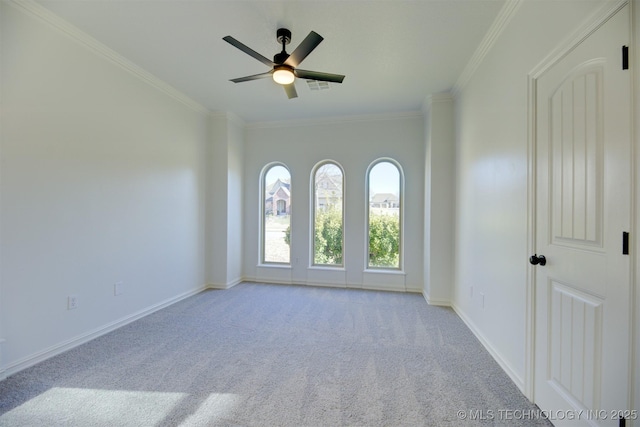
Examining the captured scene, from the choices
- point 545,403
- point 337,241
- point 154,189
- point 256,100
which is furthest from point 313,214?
point 545,403

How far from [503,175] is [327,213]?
9.39 feet

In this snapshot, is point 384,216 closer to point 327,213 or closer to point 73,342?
point 327,213

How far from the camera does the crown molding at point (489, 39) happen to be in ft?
6.57

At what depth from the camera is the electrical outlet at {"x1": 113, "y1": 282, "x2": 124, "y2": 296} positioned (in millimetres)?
2824

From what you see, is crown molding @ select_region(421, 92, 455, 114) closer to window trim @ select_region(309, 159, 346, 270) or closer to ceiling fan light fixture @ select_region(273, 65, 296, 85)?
window trim @ select_region(309, 159, 346, 270)

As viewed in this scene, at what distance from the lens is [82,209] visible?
248 centimetres

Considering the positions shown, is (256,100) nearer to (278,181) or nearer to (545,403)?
(278,181)

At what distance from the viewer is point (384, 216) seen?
4453 mm

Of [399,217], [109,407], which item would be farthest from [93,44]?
[399,217]

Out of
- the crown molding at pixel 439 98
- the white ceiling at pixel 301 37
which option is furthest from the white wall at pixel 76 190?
the crown molding at pixel 439 98

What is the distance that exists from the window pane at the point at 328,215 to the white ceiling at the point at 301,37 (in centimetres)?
141

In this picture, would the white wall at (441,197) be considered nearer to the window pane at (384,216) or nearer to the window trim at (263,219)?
the window pane at (384,216)

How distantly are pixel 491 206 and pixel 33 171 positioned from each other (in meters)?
3.85

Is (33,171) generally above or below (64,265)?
above
